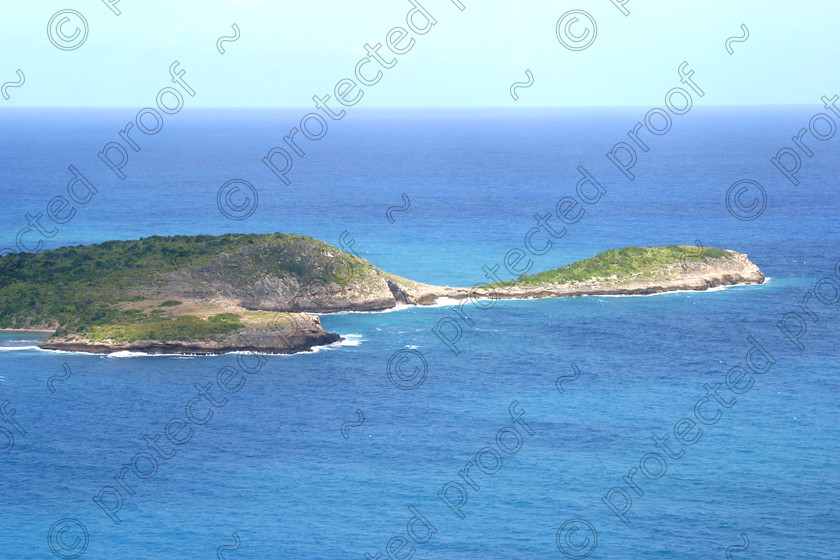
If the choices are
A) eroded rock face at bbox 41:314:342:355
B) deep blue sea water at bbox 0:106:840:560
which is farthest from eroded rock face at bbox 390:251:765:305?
eroded rock face at bbox 41:314:342:355

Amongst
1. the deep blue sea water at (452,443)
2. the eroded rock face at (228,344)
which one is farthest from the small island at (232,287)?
the deep blue sea water at (452,443)

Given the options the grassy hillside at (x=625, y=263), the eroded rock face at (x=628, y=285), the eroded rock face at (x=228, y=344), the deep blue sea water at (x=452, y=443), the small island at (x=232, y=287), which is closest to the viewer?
the deep blue sea water at (x=452, y=443)

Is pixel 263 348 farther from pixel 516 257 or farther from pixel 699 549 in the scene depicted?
pixel 516 257

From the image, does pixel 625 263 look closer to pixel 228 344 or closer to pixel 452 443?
pixel 228 344

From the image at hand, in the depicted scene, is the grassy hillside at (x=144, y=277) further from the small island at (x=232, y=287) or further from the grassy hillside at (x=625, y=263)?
the grassy hillside at (x=625, y=263)

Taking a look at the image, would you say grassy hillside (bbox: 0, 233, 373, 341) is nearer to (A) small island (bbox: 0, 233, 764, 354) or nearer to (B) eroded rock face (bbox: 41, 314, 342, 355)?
(A) small island (bbox: 0, 233, 764, 354)
